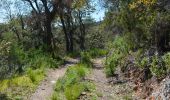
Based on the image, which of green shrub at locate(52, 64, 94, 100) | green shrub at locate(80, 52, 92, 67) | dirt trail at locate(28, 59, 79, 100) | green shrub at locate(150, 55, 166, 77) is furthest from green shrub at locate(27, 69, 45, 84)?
green shrub at locate(150, 55, 166, 77)

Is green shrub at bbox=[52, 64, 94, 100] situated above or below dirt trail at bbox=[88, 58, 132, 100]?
above

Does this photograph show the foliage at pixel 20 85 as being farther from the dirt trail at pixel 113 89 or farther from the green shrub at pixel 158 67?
the green shrub at pixel 158 67

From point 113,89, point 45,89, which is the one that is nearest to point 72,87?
point 113,89

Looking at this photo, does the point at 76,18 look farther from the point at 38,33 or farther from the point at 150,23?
the point at 150,23

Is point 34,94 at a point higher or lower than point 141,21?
lower

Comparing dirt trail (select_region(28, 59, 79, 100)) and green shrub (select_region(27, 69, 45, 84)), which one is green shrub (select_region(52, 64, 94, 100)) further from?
green shrub (select_region(27, 69, 45, 84))

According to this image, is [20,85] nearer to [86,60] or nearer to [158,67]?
[158,67]

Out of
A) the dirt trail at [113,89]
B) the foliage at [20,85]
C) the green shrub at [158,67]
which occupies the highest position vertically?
the green shrub at [158,67]

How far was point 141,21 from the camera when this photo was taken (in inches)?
699

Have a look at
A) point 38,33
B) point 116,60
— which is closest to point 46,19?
point 38,33

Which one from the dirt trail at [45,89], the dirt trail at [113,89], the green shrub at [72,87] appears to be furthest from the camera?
the dirt trail at [45,89]

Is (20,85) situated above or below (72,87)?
below

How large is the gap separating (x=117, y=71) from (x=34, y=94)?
5154mm

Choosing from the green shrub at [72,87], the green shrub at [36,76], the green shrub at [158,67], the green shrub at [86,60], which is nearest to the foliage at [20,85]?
the green shrub at [36,76]
